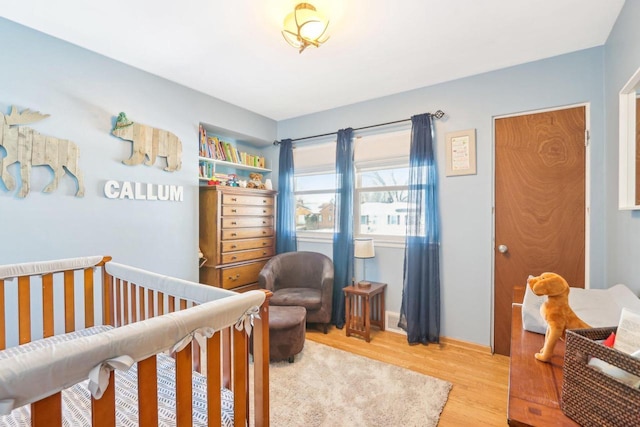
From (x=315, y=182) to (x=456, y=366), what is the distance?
2481 millimetres

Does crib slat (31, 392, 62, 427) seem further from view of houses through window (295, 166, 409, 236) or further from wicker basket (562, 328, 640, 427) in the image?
view of houses through window (295, 166, 409, 236)

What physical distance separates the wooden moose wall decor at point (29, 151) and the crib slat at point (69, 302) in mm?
703

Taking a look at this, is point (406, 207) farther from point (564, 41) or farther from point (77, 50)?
point (77, 50)

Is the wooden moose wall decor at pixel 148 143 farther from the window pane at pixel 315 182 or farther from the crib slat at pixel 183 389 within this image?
the crib slat at pixel 183 389

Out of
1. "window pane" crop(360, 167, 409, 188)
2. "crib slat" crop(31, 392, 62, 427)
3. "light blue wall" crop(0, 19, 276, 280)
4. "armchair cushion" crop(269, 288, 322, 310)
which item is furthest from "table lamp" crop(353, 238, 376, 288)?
"crib slat" crop(31, 392, 62, 427)

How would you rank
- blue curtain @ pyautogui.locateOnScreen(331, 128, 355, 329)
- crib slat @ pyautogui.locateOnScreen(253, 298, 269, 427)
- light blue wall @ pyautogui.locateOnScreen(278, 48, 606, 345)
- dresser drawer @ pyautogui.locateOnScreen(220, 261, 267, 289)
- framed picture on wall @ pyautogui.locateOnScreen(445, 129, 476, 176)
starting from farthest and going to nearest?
blue curtain @ pyautogui.locateOnScreen(331, 128, 355, 329) < dresser drawer @ pyautogui.locateOnScreen(220, 261, 267, 289) < framed picture on wall @ pyautogui.locateOnScreen(445, 129, 476, 176) < light blue wall @ pyautogui.locateOnScreen(278, 48, 606, 345) < crib slat @ pyautogui.locateOnScreen(253, 298, 269, 427)

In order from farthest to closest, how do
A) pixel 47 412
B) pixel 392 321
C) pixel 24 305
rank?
pixel 392 321 → pixel 24 305 → pixel 47 412

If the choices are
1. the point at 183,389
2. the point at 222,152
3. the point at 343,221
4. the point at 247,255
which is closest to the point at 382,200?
the point at 343,221

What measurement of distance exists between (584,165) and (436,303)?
1.64m

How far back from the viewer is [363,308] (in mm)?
2977

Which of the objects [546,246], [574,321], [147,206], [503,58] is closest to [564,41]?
[503,58]

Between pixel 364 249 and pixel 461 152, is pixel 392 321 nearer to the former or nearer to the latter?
pixel 364 249

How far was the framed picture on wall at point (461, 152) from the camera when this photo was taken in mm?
2711

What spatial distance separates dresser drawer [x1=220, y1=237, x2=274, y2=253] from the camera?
3185mm
